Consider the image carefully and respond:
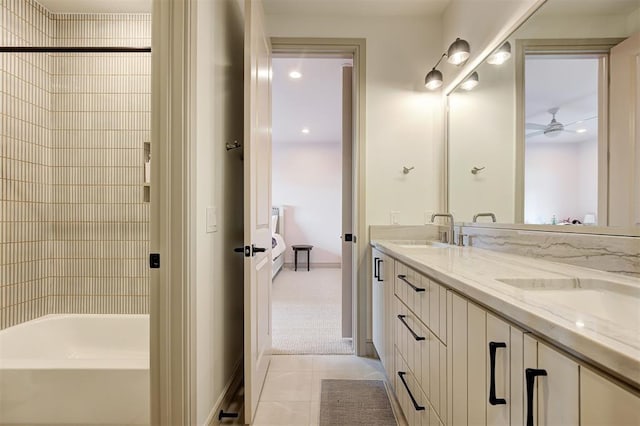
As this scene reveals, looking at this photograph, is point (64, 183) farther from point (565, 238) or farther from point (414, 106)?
point (565, 238)

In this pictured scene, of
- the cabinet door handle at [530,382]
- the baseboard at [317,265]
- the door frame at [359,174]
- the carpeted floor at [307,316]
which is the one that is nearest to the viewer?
the cabinet door handle at [530,382]

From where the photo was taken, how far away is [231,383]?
1.75 meters

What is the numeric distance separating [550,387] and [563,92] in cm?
120

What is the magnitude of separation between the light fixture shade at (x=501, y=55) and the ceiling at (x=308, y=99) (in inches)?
52.0

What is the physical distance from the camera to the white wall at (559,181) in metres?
1.11

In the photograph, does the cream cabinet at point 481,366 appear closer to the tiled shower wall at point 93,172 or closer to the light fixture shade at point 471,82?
the light fixture shade at point 471,82

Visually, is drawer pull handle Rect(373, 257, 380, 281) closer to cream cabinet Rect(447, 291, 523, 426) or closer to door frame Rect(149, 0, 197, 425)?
cream cabinet Rect(447, 291, 523, 426)

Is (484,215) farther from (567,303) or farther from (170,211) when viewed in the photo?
(170,211)

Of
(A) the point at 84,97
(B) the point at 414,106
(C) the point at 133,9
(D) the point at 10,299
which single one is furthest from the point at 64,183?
(B) the point at 414,106

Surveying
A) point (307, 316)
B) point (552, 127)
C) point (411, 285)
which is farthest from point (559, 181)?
point (307, 316)

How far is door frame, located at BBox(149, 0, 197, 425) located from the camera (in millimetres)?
1125

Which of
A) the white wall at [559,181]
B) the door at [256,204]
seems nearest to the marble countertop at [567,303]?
the white wall at [559,181]

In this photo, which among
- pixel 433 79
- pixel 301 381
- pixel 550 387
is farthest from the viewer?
pixel 433 79

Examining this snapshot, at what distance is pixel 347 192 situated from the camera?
101 inches
